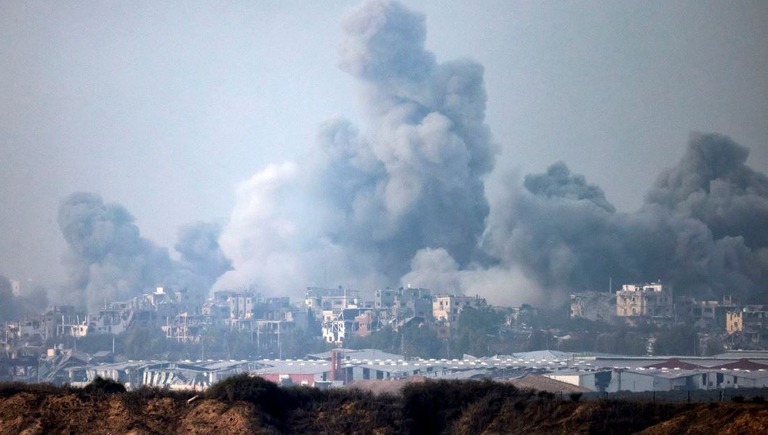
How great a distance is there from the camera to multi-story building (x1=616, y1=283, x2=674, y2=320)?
339ft

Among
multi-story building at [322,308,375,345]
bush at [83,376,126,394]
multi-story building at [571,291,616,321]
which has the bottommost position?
bush at [83,376,126,394]

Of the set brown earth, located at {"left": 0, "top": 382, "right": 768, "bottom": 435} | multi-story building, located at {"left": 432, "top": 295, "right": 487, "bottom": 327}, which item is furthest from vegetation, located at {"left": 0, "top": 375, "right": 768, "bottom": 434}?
multi-story building, located at {"left": 432, "top": 295, "right": 487, "bottom": 327}

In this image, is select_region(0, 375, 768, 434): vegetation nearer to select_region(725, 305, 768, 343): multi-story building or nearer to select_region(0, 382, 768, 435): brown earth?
select_region(0, 382, 768, 435): brown earth

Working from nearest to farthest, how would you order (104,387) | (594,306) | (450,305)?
(104,387), (594,306), (450,305)

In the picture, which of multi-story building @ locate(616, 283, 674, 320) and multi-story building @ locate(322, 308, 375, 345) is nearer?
multi-story building @ locate(616, 283, 674, 320)

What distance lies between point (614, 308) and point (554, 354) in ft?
52.1

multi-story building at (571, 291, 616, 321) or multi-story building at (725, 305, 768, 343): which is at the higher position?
multi-story building at (571, 291, 616, 321)

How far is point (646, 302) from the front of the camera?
10431cm

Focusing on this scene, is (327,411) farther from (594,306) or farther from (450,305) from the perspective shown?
(450,305)

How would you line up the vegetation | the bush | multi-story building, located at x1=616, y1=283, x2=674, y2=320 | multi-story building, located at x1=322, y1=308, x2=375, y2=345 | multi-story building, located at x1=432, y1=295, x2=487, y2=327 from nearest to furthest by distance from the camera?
the vegetation → the bush → multi-story building, located at x1=616, y1=283, x2=674, y2=320 → multi-story building, located at x1=432, y1=295, x2=487, y2=327 → multi-story building, located at x1=322, y1=308, x2=375, y2=345

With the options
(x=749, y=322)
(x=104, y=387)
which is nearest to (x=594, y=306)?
(x=749, y=322)

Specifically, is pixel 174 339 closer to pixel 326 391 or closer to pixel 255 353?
pixel 255 353

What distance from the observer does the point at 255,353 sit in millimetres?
105938

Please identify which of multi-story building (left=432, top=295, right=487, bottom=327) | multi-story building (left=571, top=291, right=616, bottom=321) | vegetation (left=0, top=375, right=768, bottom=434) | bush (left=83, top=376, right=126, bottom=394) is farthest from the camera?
multi-story building (left=432, top=295, right=487, bottom=327)
